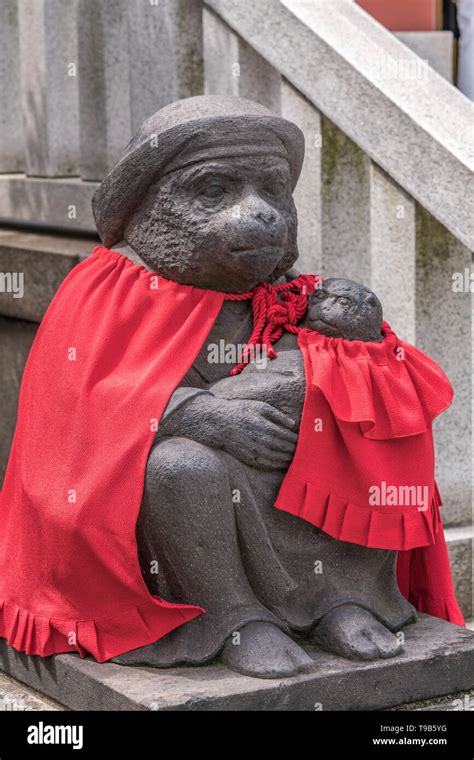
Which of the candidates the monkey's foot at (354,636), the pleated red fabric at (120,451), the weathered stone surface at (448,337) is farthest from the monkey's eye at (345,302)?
the weathered stone surface at (448,337)

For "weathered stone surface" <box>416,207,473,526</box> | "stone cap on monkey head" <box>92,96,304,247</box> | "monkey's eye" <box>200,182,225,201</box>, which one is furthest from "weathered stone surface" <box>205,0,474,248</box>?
"monkey's eye" <box>200,182,225,201</box>

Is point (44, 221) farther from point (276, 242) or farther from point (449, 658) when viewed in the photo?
point (449, 658)

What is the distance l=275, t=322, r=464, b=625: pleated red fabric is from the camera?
13.1 ft

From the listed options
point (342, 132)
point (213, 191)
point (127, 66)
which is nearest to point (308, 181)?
point (342, 132)

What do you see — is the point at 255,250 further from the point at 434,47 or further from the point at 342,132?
the point at 434,47

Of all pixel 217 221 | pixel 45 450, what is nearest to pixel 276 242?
pixel 217 221

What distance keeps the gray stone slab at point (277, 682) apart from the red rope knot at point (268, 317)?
32.2 inches

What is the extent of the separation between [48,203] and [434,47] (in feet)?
6.44

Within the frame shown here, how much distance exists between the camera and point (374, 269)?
17.6 ft

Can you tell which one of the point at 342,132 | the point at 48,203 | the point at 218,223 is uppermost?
the point at 342,132

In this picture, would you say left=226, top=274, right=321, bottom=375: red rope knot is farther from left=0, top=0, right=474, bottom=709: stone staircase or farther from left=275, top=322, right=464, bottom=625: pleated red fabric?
left=0, top=0, right=474, bottom=709: stone staircase

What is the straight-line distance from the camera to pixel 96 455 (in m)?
4.03

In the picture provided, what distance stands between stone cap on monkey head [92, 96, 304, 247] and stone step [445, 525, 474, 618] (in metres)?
1.81

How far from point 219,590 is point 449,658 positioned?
659 mm
